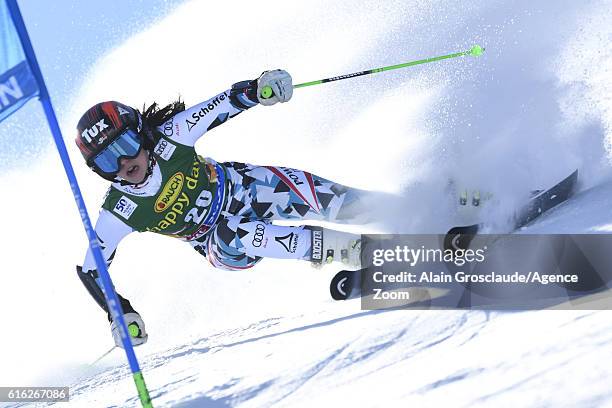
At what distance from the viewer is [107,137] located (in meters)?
4.60

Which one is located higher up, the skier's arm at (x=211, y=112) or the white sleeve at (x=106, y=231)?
the skier's arm at (x=211, y=112)

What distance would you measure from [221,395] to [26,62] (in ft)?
7.90

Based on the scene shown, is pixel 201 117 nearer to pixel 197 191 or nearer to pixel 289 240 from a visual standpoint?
pixel 197 191

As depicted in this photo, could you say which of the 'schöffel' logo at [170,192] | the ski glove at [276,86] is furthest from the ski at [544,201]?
the 'schöffel' logo at [170,192]

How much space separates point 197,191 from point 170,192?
0.20 metres

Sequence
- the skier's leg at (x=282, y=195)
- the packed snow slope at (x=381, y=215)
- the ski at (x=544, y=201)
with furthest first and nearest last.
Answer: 1. the ski at (x=544, y=201)
2. the skier's leg at (x=282, y=195)
3. the packed snow slope at (x=381, y=215)

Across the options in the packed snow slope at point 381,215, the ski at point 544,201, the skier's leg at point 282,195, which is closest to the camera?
the packed snow slope at point 381,215

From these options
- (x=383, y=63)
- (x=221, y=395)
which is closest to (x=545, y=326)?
(x=221, y=395)

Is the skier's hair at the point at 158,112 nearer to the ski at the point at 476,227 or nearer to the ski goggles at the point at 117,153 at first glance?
the ski goggles at the point at 117,153

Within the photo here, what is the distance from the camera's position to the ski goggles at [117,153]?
15.2 feet

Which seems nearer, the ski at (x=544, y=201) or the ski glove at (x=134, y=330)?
the ski glove at (x=134, y=330)

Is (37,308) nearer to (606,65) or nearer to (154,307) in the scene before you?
(154,307)

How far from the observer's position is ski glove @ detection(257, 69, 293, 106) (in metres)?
4.76

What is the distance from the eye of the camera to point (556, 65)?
6840 millimetres
